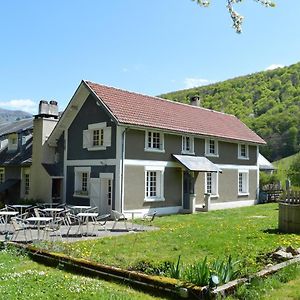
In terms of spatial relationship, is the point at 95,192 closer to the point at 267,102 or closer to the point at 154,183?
the point at 154,183

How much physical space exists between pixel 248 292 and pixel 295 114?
188 ft

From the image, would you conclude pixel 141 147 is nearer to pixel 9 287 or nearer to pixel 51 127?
pixel 51 127

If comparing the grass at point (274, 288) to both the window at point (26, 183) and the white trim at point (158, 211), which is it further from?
the window at point (26, 183)

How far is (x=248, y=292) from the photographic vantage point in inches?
274

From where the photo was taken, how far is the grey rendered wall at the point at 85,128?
22489 mm

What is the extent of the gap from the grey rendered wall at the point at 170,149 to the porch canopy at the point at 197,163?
1.54 ft

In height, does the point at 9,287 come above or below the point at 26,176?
below

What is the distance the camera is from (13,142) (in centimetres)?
2975

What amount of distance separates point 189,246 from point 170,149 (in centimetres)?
1255

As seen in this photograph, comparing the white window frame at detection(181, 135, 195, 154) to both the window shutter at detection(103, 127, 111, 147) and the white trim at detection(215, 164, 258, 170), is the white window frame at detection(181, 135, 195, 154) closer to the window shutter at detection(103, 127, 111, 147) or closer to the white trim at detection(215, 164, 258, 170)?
the white trim at detection(215, 164, 258, 170)

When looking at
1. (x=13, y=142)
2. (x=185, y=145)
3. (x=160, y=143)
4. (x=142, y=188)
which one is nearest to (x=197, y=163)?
(x=185, y=145)

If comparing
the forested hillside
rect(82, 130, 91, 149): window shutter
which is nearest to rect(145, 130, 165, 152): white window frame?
rect(82, 130, 91, 149): window shutter

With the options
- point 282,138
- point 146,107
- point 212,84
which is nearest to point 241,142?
point 146,107

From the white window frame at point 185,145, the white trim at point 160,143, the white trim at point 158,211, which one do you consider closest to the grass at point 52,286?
the white trim at point 158,211
